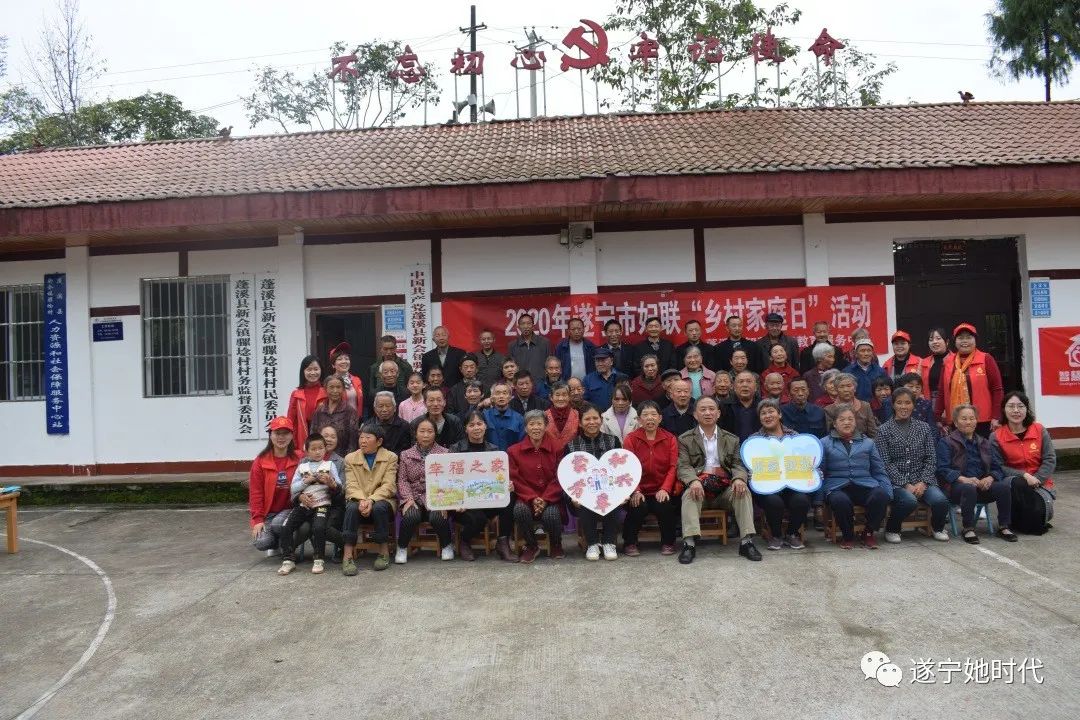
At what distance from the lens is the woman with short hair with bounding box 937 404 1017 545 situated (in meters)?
5.34

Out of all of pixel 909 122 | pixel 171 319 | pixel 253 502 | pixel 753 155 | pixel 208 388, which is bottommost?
pixel 253 502

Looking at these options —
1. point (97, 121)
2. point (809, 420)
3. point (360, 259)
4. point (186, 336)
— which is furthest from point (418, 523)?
point (97, 121)

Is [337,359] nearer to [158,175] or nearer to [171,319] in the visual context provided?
[171,319]

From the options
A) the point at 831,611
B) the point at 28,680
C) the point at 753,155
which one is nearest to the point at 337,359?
the point at 28,680

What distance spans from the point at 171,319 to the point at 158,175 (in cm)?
186

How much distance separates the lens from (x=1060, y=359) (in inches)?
334

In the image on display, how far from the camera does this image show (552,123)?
1080cm

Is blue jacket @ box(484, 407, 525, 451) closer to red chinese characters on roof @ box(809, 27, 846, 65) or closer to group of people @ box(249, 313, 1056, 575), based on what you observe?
group of people @ box(249, 313, 1056, 575)

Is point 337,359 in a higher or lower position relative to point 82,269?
lower

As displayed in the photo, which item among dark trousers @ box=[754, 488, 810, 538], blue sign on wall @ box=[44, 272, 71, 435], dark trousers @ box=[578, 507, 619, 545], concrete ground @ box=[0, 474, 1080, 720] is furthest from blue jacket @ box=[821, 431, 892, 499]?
blue sign on wall @ box=[44, 272, 71, 435]

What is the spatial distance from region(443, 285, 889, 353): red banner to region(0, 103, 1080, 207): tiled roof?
1425 mm

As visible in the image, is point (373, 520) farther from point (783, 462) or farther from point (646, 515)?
point (783, 462)

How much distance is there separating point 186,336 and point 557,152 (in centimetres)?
504

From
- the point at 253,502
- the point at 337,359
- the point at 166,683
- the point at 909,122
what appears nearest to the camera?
the point at 166,683
